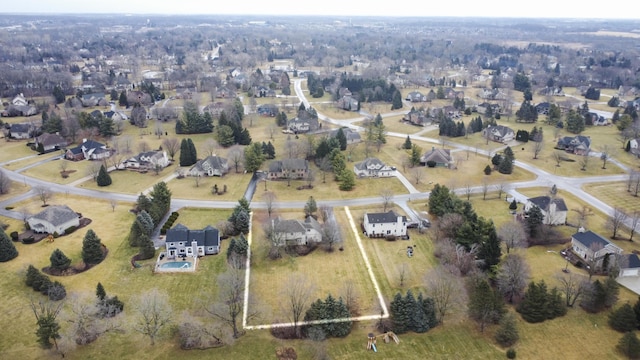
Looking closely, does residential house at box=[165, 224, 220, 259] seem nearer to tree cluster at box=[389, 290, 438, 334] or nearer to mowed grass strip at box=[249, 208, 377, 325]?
mowed grass strip at box=[249, 208, 377, 325]

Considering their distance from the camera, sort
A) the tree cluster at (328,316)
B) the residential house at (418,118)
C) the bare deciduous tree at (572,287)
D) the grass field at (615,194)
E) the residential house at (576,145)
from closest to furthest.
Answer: the tree cluster at (328,316) < the bare deciduous tree at (572,287) < the grass field at (615,194) < the residential house at (576,145) < the residential house at (418,118)

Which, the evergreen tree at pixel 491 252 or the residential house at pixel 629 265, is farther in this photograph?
the evergreen tree at pixel 491 252

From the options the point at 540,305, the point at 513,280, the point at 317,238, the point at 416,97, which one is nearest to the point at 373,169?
the point at 317,238

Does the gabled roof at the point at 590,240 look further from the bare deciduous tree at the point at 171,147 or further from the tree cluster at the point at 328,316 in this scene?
the bare deciduous tree at the point at 171,147

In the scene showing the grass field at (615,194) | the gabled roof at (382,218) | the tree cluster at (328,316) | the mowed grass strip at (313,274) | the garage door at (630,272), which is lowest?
the mowed grass strip at (313,274)

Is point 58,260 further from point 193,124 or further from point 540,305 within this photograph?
point 193,124

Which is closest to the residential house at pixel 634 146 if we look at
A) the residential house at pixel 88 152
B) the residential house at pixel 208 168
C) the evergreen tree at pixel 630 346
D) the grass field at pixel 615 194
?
the grass field at pixel 615 194

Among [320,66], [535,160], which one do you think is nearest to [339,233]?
[535,160]
